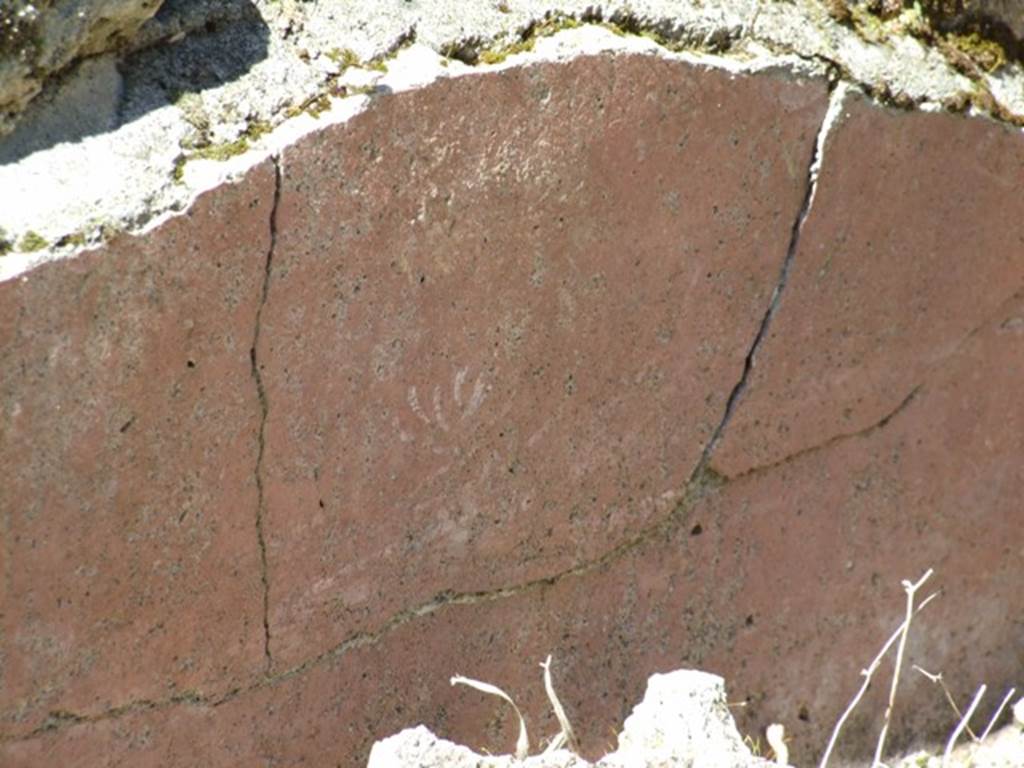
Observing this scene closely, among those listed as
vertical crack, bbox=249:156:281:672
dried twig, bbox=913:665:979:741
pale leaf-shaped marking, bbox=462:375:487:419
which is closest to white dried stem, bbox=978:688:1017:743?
dried twig, bbox=913:665:979:741

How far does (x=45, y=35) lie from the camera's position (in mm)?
1536

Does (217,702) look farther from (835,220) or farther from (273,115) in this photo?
(835,220)

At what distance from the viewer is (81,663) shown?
5.56 feet

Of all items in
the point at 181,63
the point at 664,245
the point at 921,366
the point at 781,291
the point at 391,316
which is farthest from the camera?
the point at 921,366

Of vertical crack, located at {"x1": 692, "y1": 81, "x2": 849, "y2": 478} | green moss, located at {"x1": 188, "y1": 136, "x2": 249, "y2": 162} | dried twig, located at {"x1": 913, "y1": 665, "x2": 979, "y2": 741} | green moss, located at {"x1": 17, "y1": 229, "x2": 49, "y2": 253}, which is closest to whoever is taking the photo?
green moss, located at {"x1": 17, "y1": 229, "x2": 49, "y2": 253}

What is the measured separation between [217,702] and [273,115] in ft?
1.93

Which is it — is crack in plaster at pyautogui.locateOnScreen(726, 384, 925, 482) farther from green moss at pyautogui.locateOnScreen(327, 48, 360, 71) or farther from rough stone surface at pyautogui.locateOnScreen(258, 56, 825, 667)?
green moss at pyautogui.locateOnScreen(327, 48, 360, 71)

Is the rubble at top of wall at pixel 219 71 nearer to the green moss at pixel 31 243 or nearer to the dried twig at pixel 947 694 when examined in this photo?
the green moss at pixel 31 243

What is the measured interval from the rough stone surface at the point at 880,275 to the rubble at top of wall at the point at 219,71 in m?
0.21

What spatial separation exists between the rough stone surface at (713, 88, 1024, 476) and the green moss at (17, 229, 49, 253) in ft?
3.08

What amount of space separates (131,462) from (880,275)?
0.99 meters

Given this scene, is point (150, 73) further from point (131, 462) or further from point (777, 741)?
point (777, 741)

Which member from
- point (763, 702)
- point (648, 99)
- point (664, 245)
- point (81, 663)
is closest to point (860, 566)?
point (763, 702)

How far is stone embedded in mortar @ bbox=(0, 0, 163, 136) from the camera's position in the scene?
59.8 inches
